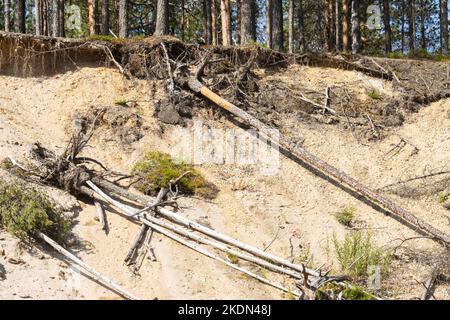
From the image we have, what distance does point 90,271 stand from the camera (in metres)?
8.30

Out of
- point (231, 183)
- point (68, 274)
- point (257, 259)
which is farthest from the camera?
point (231, 183)

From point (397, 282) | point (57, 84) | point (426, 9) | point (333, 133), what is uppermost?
point (426, 9)

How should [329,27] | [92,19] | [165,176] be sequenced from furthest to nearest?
[329,27] → [92,19] → [165,176]

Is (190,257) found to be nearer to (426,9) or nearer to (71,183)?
(71,183)

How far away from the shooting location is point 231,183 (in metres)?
11.4

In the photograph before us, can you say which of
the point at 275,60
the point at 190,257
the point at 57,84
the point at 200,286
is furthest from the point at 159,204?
the point at 275,60

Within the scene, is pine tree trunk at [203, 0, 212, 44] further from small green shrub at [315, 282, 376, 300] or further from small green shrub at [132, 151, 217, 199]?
small green shrub at [315, 282, 376, 300]

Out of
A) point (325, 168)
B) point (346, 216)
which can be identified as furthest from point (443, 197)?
point (325, 168)

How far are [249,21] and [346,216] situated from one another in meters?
6.70

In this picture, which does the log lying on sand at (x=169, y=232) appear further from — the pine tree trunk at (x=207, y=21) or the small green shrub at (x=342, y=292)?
the pine tree trunk at (x=207, y=21)

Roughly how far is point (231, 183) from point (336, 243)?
259cm

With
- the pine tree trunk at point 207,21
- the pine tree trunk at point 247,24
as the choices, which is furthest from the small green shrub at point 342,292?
the pine tree trunk at point 207,21

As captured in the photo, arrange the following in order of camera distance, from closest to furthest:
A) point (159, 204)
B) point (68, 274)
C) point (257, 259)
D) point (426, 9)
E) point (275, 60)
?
point (68, 274) → point (257, 259) → point (159, 204) → point (275, 60) → point (426, 9)

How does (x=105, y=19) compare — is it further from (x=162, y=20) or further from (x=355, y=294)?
(x=355, y=294)
